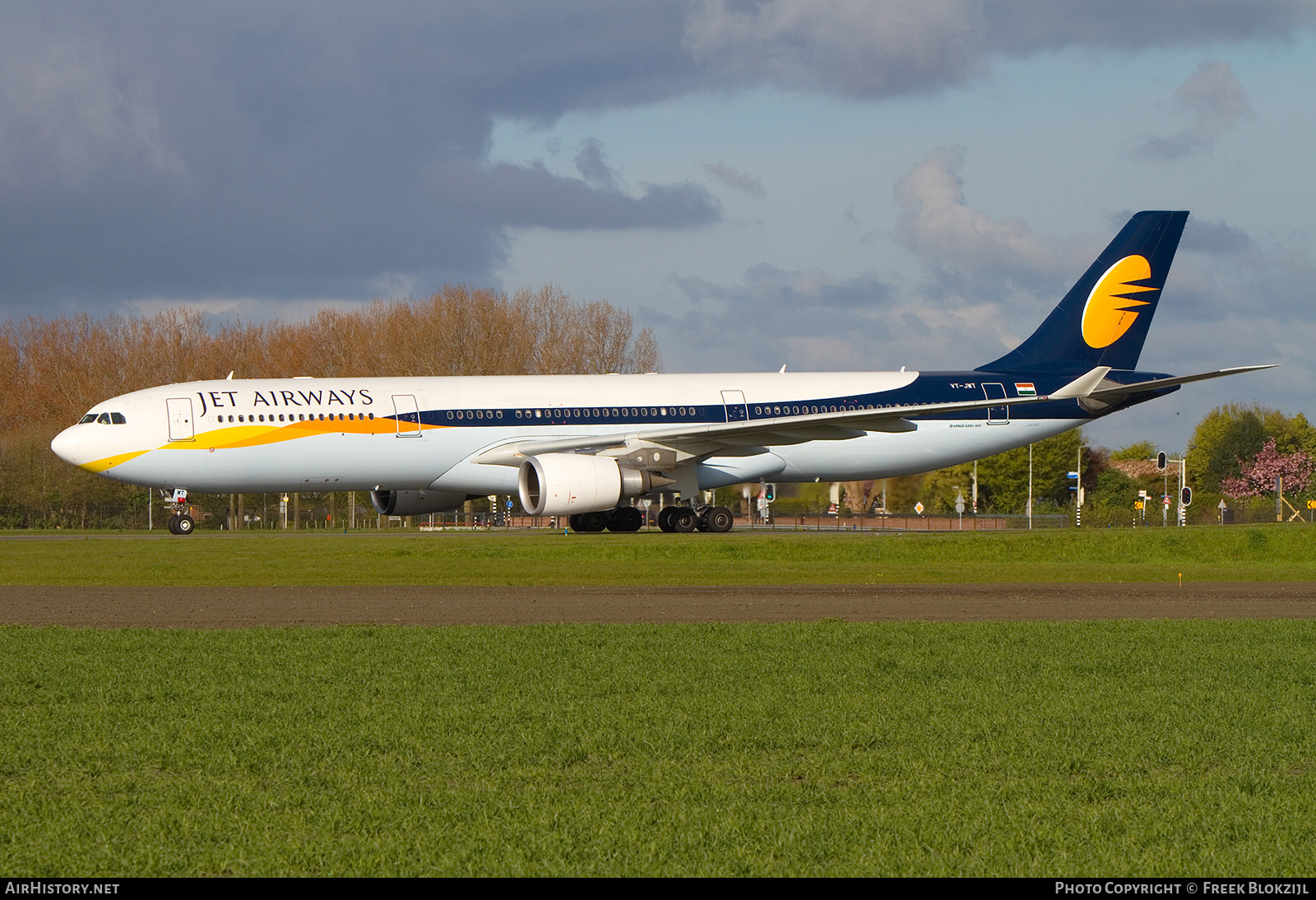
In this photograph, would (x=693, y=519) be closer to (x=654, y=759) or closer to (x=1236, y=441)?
(x=654, y=759)

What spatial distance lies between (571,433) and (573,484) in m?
3.11

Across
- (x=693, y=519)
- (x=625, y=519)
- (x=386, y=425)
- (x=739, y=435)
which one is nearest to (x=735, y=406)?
(x=739, y=435)

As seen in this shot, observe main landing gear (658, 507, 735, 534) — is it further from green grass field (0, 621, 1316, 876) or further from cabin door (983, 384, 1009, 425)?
green grass field (0, 621, 1316, 876)

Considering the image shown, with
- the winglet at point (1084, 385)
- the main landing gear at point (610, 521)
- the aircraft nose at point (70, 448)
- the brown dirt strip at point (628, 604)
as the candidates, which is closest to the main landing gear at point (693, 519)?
the main landing gear at point (610, 521)

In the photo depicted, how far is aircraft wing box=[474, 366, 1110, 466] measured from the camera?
Answer: 29.9 meters

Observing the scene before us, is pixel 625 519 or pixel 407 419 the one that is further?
pixel 625 519

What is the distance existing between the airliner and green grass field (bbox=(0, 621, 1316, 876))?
18.7 m

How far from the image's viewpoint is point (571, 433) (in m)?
31.4

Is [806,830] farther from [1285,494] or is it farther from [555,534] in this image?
[1285,494]

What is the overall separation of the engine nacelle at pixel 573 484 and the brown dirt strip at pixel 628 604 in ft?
33.7

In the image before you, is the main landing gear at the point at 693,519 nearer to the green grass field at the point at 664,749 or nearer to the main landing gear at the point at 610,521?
the main landing gear at the point at 610,521

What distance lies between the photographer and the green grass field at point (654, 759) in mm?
5137

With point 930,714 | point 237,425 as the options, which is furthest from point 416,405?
point 930,714
